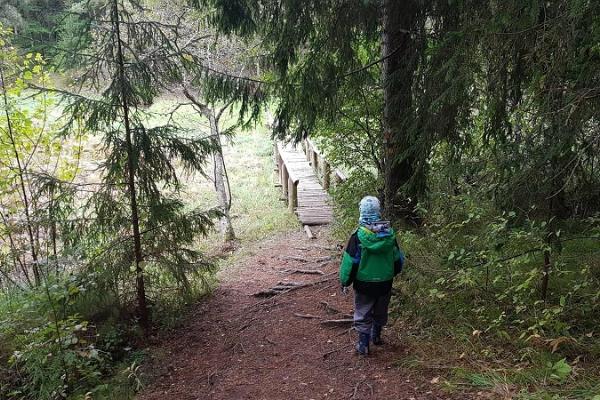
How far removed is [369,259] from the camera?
4.52 metres

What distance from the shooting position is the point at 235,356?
5.59 metres

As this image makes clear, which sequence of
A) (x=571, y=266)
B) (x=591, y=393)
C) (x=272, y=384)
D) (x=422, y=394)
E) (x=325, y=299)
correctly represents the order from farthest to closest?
1. (x=325, y=299)
2. (x=571, y=266)
3. (x=272, y=384)
4. (x=422, y=394)
5. (x=591, y=393)

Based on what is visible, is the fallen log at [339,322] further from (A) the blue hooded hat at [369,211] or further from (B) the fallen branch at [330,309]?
(A) the blue hooded hat at [369,211]

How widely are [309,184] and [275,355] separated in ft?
35.6

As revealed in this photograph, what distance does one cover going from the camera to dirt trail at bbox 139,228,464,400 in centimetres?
438

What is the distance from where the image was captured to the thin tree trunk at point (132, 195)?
18.6 ft

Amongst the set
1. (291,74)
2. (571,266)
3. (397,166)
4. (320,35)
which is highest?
(320,35)

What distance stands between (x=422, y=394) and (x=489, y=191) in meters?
1.98

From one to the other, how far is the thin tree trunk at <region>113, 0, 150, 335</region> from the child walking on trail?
311 cm

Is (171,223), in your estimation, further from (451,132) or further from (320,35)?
(451,132)

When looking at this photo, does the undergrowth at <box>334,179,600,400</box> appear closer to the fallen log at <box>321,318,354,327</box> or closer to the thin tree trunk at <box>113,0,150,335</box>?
the fallen log at <box>321,318,354,327</box>

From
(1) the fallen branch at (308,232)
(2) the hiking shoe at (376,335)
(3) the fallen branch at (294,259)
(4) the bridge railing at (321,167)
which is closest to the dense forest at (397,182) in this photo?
(2) the hiking shoe at (376,335)

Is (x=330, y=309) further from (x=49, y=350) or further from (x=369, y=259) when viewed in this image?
(x=49, y=350)

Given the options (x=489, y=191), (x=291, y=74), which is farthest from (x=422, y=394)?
(x=291, y=74)
